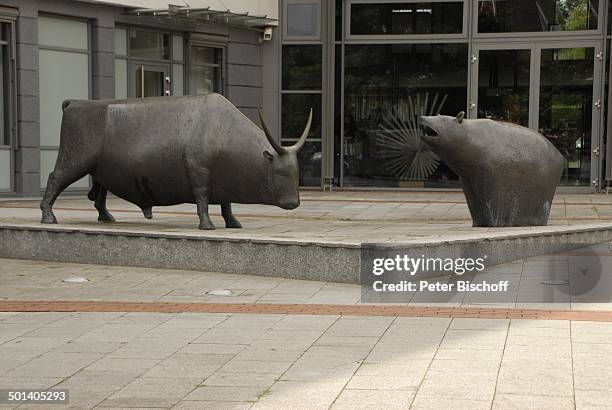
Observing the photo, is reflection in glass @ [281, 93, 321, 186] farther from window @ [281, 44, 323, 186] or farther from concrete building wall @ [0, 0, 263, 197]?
concrete building wall @ [0, 0, 263, 197]

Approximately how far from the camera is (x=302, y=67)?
81.8ft

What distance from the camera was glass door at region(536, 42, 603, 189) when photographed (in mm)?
23391

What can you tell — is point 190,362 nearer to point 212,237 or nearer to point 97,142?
point 212,237

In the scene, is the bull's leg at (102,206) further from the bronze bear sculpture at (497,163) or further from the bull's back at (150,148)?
the bronze bear sculpture at (497,163)

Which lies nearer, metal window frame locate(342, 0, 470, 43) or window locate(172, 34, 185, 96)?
window locate(172, 34, 185, 96)

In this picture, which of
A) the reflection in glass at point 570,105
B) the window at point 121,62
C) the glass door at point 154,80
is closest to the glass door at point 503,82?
the reflection in glass at point 570,105

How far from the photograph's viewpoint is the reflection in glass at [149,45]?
73.4 feet

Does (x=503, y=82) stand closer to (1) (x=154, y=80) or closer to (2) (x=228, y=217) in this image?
(1) (x=154, y=80)

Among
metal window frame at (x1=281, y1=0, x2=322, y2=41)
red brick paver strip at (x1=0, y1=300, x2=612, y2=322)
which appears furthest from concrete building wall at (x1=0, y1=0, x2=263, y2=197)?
red brick paver strip at (x1=0, y1=300, x2=612, y2=322)

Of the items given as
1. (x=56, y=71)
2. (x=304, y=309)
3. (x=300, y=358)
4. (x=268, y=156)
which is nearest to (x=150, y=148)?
(x=268, y=156)

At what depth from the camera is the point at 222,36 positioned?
2417 cm

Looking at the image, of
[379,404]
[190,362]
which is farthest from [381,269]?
[379,404]

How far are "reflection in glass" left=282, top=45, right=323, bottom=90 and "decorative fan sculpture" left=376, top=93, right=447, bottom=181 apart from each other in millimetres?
2060

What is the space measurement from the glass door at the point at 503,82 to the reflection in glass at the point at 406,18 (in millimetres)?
998
